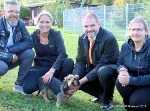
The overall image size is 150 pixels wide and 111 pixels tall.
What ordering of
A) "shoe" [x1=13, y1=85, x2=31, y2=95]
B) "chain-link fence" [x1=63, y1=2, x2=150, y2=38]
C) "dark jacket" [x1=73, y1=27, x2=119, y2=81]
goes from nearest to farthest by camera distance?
1. "dark jacket" [x1=73, y1=27, x2=119, y2=81]
2. "shoe" [x1=13, y1=85, x2=31, y2=95]
3. "chain-link fence" [x1=63, y1=2, x2=150, y2=38]

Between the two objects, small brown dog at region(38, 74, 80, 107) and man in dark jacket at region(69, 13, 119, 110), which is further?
small brown dog at region(38, 74, 80, 107)

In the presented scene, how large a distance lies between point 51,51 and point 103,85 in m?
1.29

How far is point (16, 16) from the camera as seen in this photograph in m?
5.18

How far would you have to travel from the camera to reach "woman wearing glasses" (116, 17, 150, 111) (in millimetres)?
3986

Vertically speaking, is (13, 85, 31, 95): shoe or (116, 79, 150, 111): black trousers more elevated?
(116, 79, 150, 111): black trousers

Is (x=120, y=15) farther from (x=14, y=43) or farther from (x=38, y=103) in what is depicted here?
(x=38, y=103)

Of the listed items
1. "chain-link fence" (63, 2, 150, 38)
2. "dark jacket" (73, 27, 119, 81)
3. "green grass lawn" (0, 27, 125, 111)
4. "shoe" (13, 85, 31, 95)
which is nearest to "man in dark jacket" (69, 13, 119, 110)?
"dark jacket" (73, 27, 119, 81)

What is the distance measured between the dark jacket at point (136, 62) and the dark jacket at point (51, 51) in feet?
4.10

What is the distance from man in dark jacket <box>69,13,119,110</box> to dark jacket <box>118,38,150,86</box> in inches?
10.1

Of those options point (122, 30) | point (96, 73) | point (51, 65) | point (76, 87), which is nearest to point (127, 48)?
point (96, 73)

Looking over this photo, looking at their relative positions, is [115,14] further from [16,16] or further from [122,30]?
[16,16]

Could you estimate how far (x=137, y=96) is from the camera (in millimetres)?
4000

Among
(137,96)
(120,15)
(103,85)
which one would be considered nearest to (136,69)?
(137,96)

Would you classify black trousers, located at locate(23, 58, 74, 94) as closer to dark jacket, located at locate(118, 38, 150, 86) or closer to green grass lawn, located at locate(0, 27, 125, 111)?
green grass lawn, located at locate(0, 27, 125, 111)
